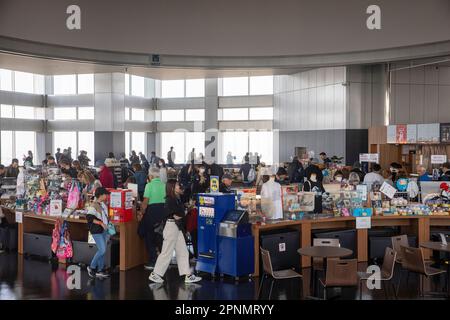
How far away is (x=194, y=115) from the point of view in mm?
24922

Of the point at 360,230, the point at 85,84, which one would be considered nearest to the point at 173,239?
the point at 360,230

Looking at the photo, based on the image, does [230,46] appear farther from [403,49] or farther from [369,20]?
[403,49]

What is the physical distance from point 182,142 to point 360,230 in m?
17.5

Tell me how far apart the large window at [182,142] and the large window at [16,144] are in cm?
610

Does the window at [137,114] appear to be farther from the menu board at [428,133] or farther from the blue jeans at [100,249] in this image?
the blue jeans at [100,249]

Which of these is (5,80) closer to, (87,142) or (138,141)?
(87,142)

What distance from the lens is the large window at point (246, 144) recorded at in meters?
23.7

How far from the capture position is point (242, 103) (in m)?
23.6

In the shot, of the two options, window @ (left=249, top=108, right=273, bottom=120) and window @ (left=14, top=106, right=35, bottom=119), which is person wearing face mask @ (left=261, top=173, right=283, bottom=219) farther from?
window @ (left=14, top=106, right=35, bottom=119)

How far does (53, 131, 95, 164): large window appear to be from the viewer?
23719 mm

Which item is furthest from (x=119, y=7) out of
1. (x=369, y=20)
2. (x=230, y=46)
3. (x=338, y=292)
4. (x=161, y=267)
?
(x=338, y=292)

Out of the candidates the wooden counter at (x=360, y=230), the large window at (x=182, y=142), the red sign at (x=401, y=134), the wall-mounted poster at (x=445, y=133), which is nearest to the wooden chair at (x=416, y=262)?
the wooden counter at (x=360, y=230)

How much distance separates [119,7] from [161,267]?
363 inches

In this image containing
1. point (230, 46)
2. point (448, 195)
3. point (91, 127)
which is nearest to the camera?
point (448, 195)
